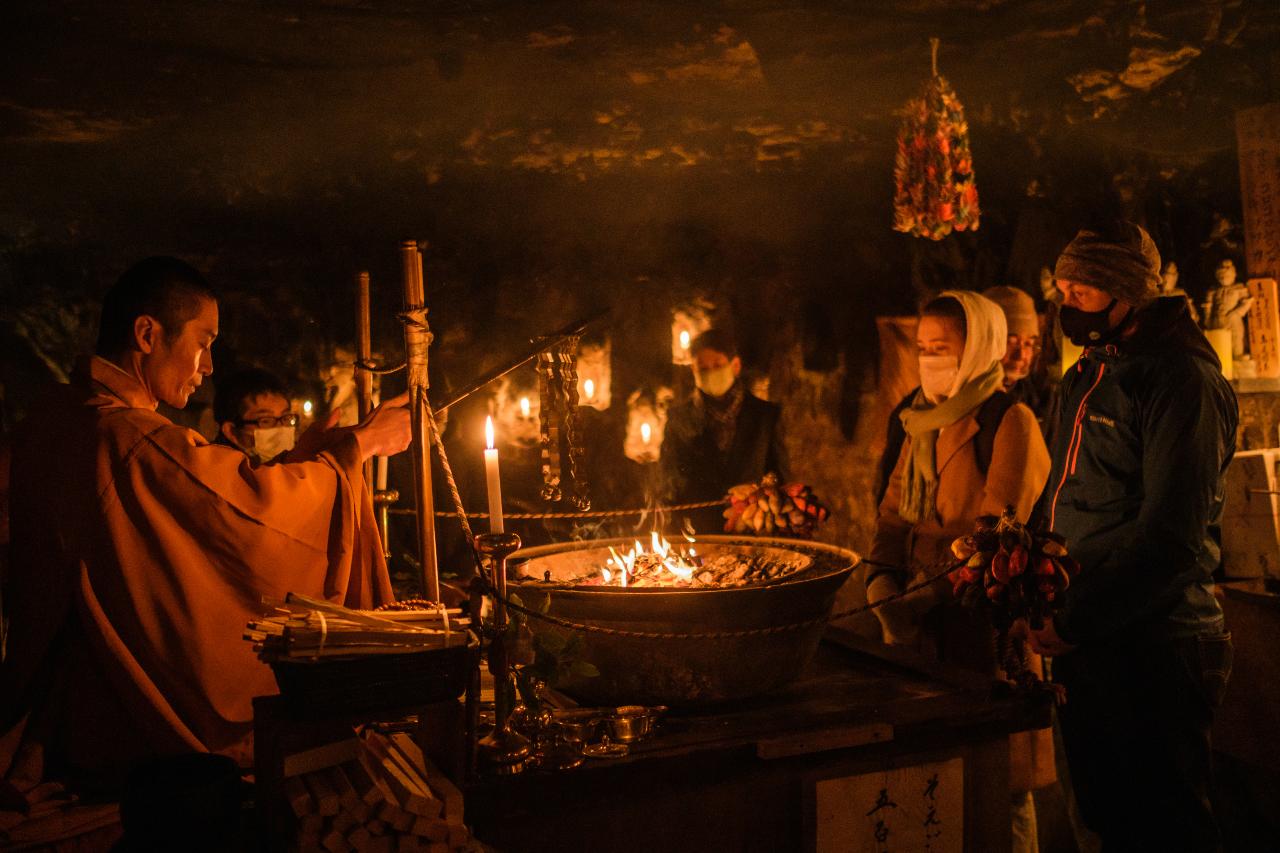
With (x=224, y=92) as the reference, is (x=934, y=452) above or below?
below

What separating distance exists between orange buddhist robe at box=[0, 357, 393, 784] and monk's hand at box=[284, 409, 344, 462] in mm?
229

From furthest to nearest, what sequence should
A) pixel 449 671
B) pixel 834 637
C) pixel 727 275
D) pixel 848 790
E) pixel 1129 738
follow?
pixel 727 275 < pixel 834 637 < pixel 1129 738 < pixel 848 790 < pixel 449 671

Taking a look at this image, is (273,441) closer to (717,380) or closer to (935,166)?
(717,380)

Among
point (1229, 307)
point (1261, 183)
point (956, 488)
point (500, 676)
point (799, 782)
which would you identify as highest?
point (1261, 183)

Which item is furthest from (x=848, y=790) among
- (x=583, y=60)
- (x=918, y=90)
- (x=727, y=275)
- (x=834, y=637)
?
(x=727, y=275)

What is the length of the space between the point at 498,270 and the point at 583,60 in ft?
8.13

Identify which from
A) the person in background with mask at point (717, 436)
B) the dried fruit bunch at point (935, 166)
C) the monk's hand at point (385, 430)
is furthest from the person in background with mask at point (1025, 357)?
the monk's hand at point (385, 430)

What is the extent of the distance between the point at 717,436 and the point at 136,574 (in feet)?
17.8

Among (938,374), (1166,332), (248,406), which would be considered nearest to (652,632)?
(1166,332)

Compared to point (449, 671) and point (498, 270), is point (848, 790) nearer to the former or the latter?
point (449, 671)

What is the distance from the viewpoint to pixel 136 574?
3.06 meters

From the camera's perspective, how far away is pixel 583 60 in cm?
612

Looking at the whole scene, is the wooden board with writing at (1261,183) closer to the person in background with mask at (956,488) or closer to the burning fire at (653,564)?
the person in background with mask at (956,488)

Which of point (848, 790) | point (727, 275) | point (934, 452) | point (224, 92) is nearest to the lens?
point (848, 790)
